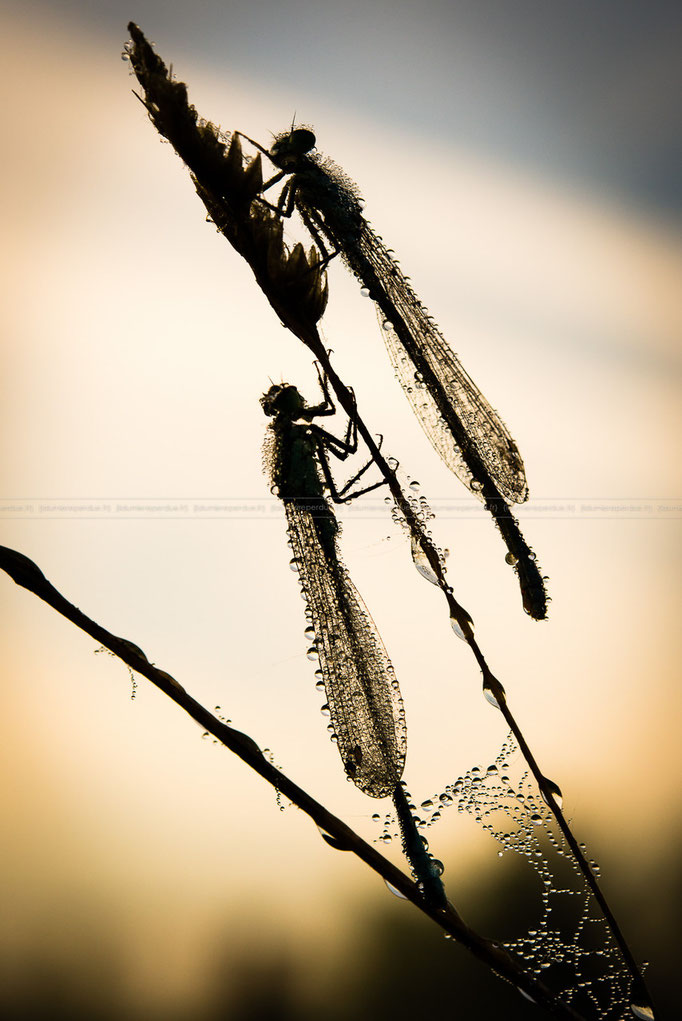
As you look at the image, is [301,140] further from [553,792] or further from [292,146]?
[553,792]

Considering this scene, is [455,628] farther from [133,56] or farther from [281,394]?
[281,394]

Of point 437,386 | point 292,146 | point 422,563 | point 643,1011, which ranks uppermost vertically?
point 292,146

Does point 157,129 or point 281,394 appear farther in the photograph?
point 281,394

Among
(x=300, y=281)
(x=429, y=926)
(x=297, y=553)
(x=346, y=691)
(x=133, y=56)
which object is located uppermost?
(x=133, y=56)

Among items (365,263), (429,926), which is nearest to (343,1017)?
(429,926)

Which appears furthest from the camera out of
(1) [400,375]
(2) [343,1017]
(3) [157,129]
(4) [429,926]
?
(2) [343,1017]

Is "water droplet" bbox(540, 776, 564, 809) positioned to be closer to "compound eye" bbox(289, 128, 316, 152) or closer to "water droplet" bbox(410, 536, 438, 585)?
"water droplet" bbox(410, 536, 438, 585)

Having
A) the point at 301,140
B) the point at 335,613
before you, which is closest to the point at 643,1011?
the point at 335,613

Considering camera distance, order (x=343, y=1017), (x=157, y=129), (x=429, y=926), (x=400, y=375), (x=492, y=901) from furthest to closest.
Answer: (x=343, y=1017)
(x=429, y=926)
(x=492, y=901)
(x=400, y=375)
(x=157, y=129)
